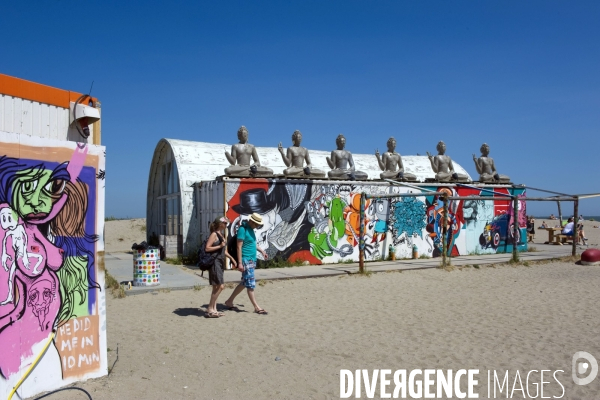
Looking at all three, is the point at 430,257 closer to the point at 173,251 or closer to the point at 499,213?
the point at 499,213

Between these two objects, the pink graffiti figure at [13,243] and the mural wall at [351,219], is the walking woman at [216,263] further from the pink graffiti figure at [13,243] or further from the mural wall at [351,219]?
the mural wall at [351,219]

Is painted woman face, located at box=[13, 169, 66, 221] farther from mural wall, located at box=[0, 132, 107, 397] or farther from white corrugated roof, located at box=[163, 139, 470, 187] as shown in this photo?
white corrugated roof, located at box=[163, 139, 470, 187]

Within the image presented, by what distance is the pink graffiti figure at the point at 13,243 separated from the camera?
4363 mm

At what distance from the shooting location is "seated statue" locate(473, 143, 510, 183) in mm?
19047

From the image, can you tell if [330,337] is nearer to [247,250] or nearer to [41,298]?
[247,250]

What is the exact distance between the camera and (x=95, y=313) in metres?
5.17

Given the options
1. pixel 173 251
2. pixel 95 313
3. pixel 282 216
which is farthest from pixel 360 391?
pixel 173 251

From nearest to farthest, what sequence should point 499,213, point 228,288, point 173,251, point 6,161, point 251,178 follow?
point 6,161, point 228,288, point 251,178, point 173,251, point 499,213

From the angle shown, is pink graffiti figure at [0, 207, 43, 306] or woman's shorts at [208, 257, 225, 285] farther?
woman's shorts at [208, 257, 225, 285]

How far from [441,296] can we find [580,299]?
255 cm

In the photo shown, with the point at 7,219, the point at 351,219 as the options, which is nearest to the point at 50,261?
the point at 7,219

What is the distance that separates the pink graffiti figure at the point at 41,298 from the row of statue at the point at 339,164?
9.48 metres

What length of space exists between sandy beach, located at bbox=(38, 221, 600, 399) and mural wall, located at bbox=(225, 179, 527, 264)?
336cm

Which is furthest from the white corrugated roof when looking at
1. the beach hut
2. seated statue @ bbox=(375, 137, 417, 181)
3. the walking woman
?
the walking woman
